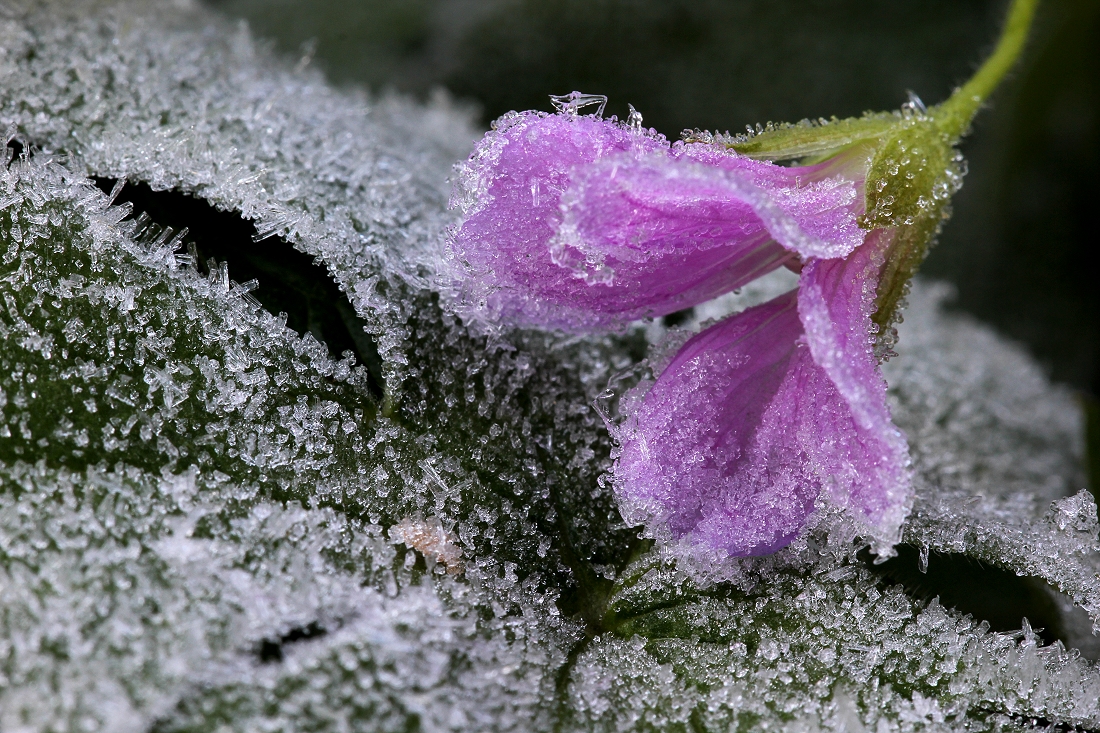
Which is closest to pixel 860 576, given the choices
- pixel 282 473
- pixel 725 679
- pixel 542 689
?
pixel 725 679

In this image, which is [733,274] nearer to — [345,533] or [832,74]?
[345,533]

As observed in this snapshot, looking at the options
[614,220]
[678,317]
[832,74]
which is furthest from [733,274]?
[832,74]

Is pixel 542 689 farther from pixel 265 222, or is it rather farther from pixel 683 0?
pixel 683 0

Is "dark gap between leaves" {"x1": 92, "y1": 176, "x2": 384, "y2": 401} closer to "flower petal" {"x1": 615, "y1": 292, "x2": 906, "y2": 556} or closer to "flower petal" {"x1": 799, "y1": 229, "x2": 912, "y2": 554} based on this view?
"flower petal" {"x1": 615, "y1": 292, "x2": 906, "y2": 556}

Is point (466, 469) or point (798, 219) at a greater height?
point (798, 219)

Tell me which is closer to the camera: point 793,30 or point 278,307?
point 278,307
